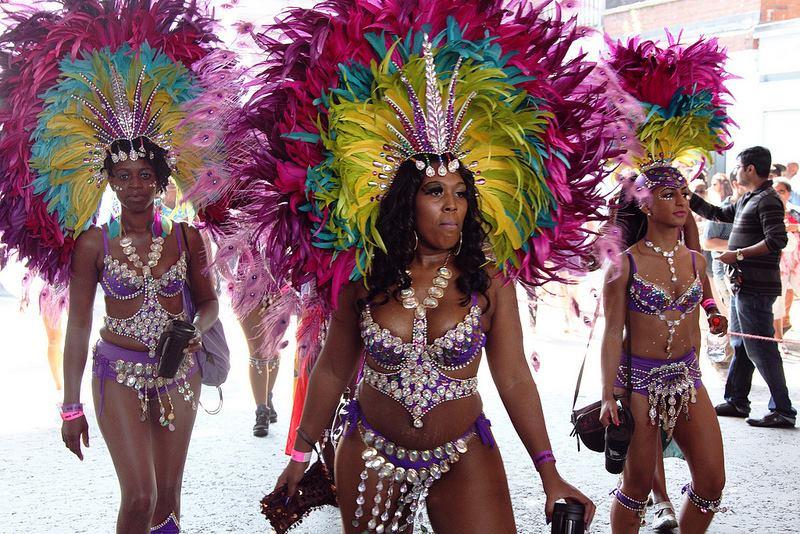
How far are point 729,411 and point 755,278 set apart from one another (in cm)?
113

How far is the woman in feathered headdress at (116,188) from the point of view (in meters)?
4.03

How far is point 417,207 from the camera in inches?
121

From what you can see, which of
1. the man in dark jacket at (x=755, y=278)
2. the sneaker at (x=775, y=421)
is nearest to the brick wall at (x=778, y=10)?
the man in dark jacket at (x=755, y=278)

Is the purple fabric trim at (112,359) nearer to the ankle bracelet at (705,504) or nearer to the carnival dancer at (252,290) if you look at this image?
the carnival dancer at (252,290)

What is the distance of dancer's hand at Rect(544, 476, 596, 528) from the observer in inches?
111

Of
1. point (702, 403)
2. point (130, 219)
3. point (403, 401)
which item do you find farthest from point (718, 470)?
point (130, 219)

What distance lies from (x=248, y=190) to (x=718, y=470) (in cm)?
253

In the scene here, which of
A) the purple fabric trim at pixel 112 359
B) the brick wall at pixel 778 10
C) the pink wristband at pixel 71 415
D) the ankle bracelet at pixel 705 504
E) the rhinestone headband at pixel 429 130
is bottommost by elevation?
the ankle bracelet at pixel 705 504

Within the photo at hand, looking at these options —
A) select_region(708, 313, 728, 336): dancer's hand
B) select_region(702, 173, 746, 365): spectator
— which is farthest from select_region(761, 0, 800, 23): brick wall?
select_region(708, 313, 728, 336): dancer's hand

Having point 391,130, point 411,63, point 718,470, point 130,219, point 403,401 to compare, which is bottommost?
point 718,470

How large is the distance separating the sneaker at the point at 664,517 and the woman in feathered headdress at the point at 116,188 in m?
2.63

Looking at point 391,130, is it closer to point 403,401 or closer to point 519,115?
point 519,115

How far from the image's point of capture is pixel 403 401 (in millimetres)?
3088

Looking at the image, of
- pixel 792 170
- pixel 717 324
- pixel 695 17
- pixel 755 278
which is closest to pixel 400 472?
pixel 717 324
